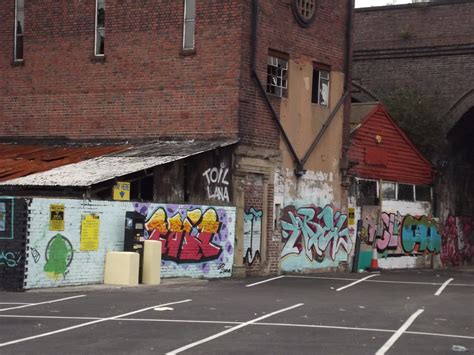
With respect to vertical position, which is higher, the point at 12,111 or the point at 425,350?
the point at 12,111

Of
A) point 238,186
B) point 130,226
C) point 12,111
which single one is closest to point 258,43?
point 238,186

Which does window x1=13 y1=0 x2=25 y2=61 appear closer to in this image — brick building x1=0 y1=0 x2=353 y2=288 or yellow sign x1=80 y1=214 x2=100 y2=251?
brick building x1=0 y1=0 x2=353 y2=288

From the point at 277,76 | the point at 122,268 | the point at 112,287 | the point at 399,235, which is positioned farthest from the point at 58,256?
the point at 399,235

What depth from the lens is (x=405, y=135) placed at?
31734mm

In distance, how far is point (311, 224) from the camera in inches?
1045

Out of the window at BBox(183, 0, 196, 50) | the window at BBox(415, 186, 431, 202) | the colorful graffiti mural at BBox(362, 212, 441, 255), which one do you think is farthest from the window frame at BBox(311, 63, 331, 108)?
the window at BBox(415, 186, 431, 202)

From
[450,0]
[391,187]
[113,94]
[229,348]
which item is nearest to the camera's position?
[229,348]

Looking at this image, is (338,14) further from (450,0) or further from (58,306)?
(58,306)

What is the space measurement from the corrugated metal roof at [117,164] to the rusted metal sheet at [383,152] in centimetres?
755

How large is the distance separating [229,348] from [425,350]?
2.55 meters

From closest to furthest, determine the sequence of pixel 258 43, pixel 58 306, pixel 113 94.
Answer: pixel 58 306
pixel 258 43
pixel 113 94

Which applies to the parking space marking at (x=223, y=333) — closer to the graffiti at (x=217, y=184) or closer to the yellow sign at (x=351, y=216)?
the graffiti at (x=217, y=184)

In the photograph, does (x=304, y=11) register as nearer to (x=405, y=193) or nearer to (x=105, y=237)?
(x=405, y=193)

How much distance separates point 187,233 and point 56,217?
4540 mm
